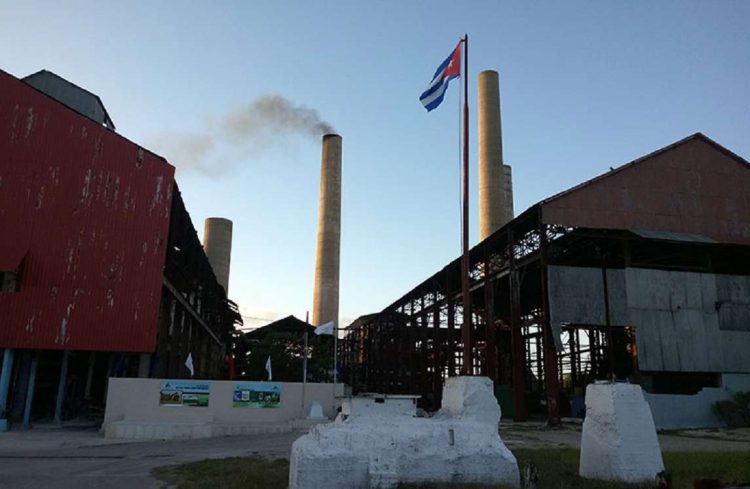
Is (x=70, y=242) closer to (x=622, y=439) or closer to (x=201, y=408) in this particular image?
(x=201, y=408)

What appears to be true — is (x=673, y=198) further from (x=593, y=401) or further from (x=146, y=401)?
(x=146, y=401)

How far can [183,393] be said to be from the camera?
25812 mm

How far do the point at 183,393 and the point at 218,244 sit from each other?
61.3 meters

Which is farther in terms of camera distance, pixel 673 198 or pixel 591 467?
pixel 673 198

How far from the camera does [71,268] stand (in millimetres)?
27766

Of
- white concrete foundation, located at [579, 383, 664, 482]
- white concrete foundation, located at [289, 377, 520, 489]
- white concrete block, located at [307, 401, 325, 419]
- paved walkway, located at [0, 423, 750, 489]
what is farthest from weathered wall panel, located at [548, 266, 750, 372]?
white concrete foundation, located at [289, 377, 520, 489]

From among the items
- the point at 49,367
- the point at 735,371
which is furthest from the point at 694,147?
the point at 49,367

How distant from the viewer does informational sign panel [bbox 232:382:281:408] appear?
1043 inches

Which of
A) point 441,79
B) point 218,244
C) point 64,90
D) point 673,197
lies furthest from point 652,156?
point 218,244

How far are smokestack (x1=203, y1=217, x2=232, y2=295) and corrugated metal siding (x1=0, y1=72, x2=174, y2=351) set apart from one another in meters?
55.2

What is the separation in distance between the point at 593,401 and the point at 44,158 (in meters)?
27.4

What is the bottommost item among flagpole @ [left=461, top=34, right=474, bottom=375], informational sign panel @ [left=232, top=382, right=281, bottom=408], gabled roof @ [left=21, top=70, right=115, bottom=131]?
informational sign panel @ [left=232, top=382, right=281, bottom=408]

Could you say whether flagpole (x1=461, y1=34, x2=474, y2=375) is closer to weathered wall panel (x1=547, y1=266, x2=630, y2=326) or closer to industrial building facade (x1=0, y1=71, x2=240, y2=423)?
weathered wall panel (x1=547, y1=266, x2=630, y2=326)

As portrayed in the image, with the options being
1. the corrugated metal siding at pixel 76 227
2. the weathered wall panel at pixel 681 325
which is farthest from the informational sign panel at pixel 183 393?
the weathered wall panel at pixel 681 325
